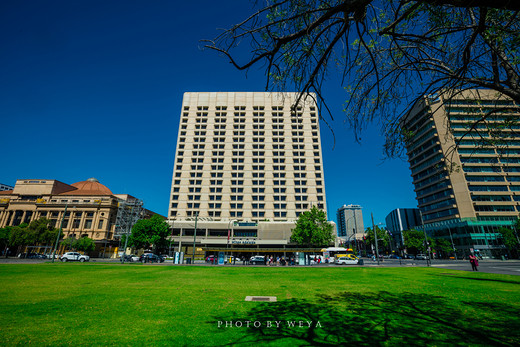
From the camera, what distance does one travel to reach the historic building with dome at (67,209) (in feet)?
214

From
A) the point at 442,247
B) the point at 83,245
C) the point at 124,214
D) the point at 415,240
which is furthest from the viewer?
the point at 415,240

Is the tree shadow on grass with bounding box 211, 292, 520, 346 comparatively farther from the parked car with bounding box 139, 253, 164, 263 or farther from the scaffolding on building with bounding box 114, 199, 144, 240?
the scaffolding on building with bounding box 114, 199, 144, 240

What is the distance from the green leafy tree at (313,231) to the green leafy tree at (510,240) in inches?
1605

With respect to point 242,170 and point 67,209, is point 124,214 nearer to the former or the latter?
point 67,209

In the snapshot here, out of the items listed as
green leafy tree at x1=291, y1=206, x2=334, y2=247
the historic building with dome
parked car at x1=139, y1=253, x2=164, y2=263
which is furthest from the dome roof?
green leafy tree at x1=291, y1=206, x2=334, y2=247

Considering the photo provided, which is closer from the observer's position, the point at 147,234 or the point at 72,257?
the point at 72,257

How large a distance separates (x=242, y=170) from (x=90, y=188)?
57861 millimetres

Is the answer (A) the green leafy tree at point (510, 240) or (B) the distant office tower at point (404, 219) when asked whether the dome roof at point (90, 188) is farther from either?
(B) the distant office tower at point (404, 219)

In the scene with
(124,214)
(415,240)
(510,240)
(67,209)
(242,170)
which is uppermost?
(242,170)

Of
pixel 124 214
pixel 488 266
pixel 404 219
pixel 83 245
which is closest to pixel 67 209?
pixel 83 245

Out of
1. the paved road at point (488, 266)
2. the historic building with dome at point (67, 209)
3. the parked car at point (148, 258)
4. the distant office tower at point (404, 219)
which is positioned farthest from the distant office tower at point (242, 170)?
the distant office tower at point (404, 219)

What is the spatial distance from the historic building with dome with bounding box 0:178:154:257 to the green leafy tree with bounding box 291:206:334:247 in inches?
1794

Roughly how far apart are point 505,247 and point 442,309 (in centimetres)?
7394

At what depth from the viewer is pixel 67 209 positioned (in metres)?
67.6
